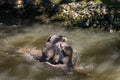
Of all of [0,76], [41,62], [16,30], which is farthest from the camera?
[16,30]

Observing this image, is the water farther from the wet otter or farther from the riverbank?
the riverbank

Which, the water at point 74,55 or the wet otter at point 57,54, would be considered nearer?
the water at point 74,55

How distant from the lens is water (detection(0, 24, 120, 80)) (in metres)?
8.85

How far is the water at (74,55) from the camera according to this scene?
885cm

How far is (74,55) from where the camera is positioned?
10.7 meters

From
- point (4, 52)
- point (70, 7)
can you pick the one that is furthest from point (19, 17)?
point (4, 52)

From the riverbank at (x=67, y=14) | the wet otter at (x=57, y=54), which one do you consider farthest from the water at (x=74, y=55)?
the riverbank at (x=67, y=14)

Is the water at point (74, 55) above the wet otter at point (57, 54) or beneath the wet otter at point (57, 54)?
beneath

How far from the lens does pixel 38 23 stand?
1329cm

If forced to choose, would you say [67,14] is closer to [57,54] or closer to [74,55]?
[74,55]

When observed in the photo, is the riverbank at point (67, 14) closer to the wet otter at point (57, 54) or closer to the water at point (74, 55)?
the water at point (74, 55)

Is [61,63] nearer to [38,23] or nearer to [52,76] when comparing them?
[52,76]

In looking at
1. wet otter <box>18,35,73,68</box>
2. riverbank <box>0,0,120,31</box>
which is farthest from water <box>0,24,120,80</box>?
riverbank <box>0,0,120,31</box>

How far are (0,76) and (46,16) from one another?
5.61m
